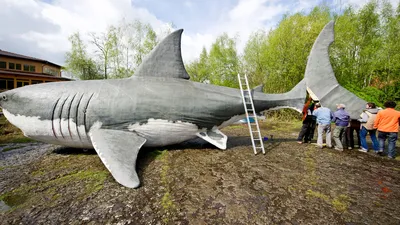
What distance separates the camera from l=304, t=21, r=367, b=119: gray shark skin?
191 inches

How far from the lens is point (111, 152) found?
3.56 m

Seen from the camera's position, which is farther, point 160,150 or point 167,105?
point 160,150

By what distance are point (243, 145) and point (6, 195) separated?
554cm

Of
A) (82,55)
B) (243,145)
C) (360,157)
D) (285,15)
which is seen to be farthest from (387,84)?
(82,55)

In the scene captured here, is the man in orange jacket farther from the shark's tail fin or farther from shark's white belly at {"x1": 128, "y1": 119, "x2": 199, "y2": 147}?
shark's white belly at {"x1": 128, "y1": 119, "x2": 199, "y2": 147}

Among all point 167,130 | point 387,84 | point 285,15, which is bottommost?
point 167,130

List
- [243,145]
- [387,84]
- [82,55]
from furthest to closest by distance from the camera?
1. [82,55]
2. [387,84]
3. [243,145]

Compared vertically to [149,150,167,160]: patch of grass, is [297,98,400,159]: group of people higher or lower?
higher

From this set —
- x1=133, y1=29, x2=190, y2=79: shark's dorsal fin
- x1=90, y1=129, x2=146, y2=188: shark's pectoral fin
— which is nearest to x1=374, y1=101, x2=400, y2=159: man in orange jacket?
x1=133, y1=29, x2=190, y2=79: shark's dorsal fin

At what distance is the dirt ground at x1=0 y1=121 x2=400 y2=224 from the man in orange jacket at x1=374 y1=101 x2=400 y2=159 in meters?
0.69

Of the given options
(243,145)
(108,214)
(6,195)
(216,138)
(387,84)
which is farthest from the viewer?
(387,84)

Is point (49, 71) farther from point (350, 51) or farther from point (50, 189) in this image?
point (350, 51)

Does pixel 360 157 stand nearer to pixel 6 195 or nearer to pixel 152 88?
pixel 152 88

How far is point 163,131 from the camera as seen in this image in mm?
4621
